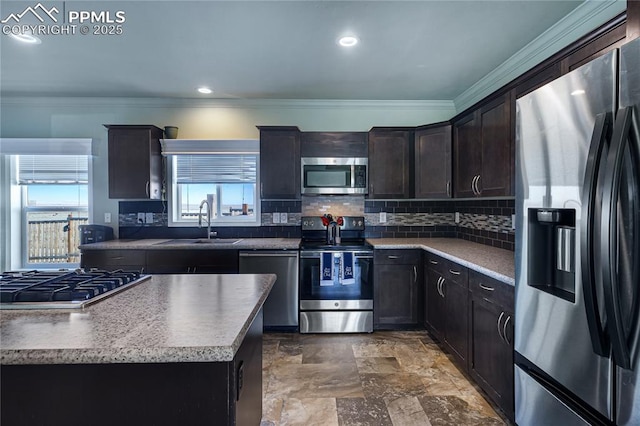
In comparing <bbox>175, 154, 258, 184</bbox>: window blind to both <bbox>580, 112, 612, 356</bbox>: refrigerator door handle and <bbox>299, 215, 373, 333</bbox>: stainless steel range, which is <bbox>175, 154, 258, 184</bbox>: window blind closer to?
<bbox>299, 215, 373, 333</bbox>: stainless steel range

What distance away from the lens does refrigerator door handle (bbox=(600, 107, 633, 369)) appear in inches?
39.5

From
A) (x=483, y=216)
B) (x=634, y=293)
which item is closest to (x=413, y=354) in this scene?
(x=483, y=216)

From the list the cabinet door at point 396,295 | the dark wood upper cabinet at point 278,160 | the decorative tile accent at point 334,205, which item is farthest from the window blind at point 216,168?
the cabinet door at point 396,295

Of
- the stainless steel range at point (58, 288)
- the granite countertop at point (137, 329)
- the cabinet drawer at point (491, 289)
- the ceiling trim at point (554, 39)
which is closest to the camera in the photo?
the granite countertop at point (137, 329)

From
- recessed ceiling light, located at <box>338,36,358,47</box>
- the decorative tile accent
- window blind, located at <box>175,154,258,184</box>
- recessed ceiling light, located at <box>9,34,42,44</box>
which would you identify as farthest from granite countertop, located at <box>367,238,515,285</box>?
recessed ceiling light, located at <box>9,34,42,44</box>

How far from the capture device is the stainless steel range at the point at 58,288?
1.18m

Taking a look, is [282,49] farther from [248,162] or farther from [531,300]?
[531,300]

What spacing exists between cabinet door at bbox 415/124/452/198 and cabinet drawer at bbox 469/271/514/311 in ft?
4.33

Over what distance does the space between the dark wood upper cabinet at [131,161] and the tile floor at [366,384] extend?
2.11m

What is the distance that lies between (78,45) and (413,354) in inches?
145

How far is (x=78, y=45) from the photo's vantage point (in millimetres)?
2549

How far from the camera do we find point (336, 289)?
3369 mm

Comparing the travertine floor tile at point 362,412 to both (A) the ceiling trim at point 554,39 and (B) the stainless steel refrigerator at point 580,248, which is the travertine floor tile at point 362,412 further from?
(A) the ceiling trim at point 554,39

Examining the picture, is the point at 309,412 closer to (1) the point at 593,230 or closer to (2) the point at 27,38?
(1) the point at 593,230
